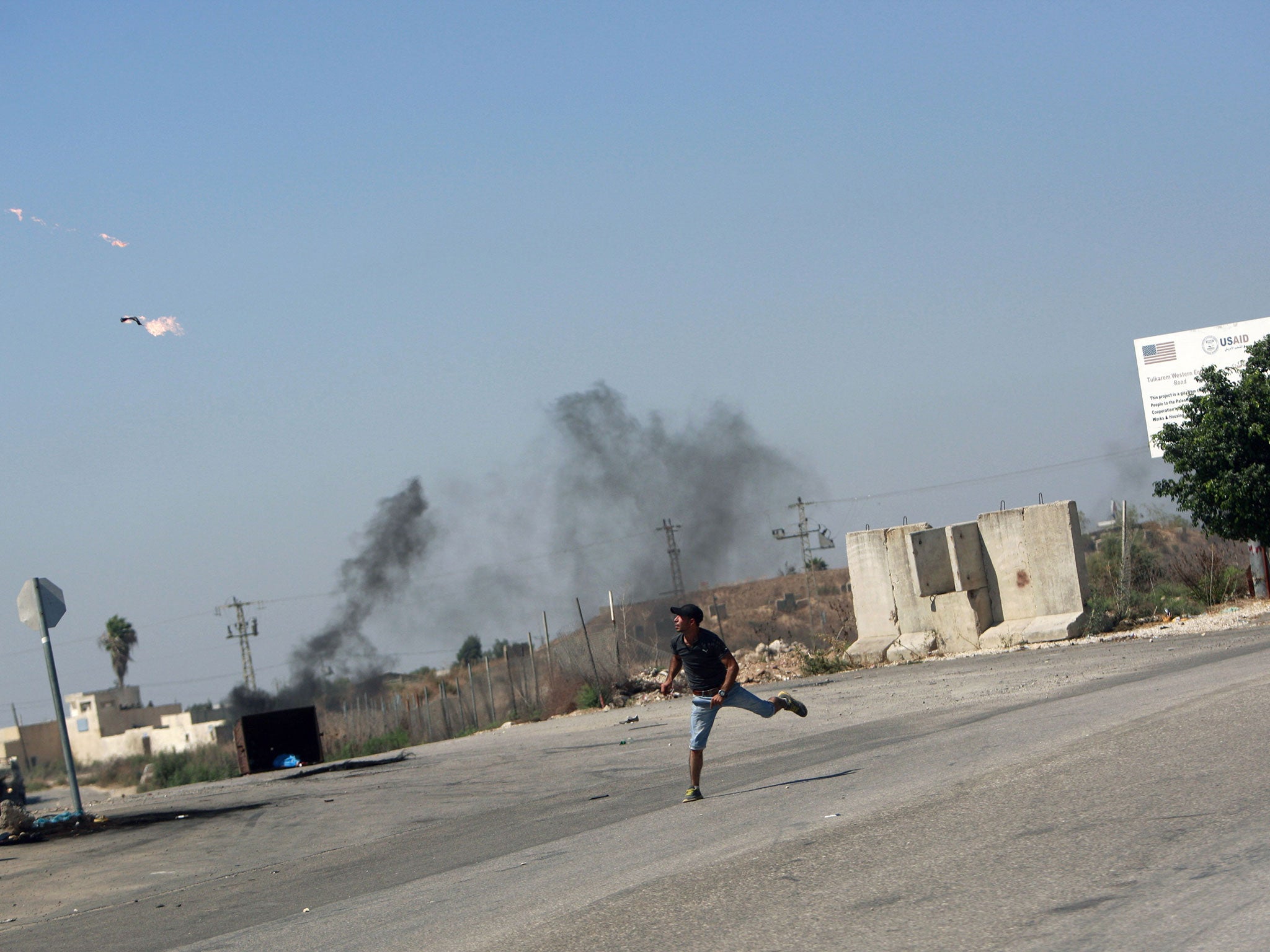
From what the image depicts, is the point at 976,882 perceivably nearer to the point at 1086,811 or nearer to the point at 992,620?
the point at 1086,811

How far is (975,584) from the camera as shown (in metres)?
26.0

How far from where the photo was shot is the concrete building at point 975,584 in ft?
81.6

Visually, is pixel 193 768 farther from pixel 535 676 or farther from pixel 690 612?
pixel 690 612

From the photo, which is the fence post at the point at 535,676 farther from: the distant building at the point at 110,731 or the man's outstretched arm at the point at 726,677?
the distant building at the point at 110,731

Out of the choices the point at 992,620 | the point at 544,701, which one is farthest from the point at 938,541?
the point at 544,701

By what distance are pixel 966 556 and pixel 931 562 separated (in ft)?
2.54

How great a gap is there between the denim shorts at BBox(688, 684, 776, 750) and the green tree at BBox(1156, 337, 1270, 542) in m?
17.4

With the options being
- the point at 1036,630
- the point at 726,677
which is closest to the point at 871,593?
the point at 1036,630

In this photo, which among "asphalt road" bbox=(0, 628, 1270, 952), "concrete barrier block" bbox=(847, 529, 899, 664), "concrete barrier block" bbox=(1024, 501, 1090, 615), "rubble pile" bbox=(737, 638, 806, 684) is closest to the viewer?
"asphalt road" bbox=(0, 628, 1270, 952)

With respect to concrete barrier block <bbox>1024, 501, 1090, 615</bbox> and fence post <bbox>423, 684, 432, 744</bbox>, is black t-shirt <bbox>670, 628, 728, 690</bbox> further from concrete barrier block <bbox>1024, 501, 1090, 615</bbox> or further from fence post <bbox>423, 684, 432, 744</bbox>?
fence post <bbox>423, 684, 432, 744</bbox>

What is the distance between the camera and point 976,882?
588cm

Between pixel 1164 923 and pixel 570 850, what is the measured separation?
4747 mm

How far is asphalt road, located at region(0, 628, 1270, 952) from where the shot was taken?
549 centimetres

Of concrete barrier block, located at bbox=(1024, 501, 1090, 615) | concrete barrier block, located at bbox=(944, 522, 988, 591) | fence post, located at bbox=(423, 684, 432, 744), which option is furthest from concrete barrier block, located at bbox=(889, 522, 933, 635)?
fence post, located at bbox=(423, 684, 432, 744)
